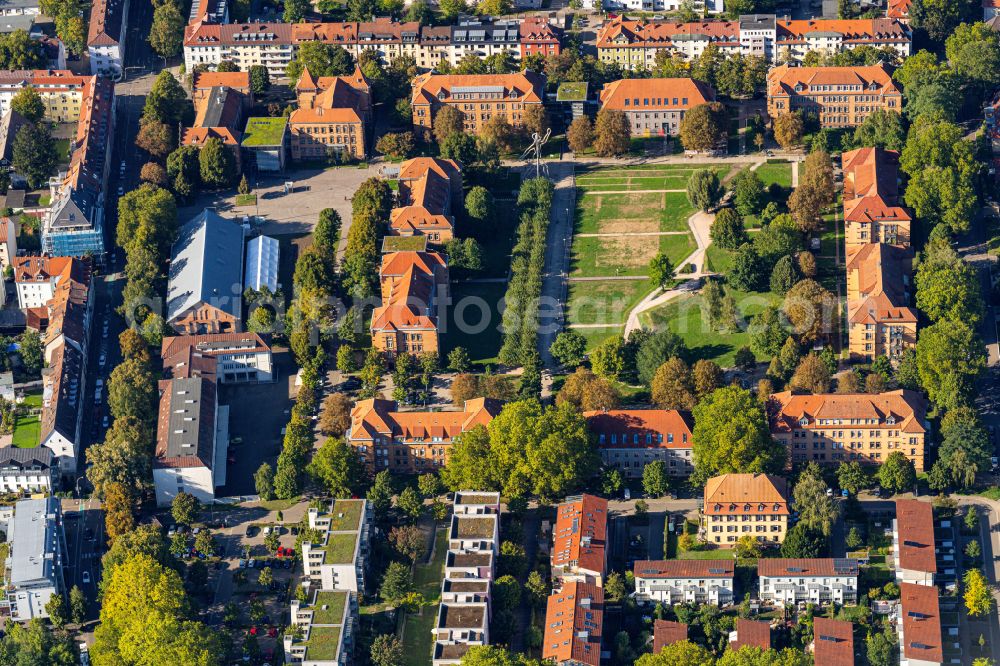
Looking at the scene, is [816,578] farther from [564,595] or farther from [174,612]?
[174,612]

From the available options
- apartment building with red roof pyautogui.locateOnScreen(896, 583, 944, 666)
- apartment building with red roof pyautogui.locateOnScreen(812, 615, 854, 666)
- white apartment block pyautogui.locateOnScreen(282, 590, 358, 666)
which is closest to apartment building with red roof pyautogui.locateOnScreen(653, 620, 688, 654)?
apartment building with red roof pyautogui.locateOnScreen(812, 615, 854, 666)

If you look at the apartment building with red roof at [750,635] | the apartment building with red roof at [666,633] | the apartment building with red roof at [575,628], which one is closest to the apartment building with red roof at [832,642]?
the apartment building with red roof at [750,635]

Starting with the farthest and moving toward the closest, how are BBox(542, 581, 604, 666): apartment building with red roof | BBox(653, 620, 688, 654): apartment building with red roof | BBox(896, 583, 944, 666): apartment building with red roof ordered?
BBox(653, 620, 688, 654): apartment building with red roof, BBox(542, 581, 604, 666): apartment building with red roof, BBox(896, 583, 944, 666): apartment building with red roof

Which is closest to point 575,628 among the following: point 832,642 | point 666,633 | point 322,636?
point 666,633

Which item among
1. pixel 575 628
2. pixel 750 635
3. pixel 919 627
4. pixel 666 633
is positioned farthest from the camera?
pixel 666 633

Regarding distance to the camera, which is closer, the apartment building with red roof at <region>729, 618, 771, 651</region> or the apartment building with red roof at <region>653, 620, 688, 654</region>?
the apartment building with red roof at <region>729, 618, 771, 651</region>

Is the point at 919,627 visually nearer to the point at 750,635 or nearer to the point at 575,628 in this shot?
the point at 750,635

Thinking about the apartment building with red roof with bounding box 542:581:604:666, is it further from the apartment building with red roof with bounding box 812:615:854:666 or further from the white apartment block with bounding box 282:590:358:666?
the apartment building with red roof with bounding box 812:615:854:666
